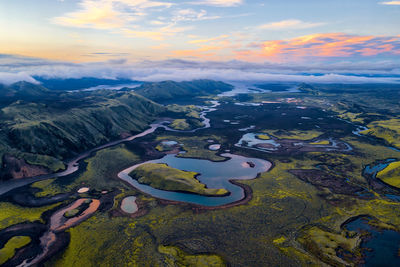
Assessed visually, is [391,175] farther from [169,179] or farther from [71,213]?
[71,213]

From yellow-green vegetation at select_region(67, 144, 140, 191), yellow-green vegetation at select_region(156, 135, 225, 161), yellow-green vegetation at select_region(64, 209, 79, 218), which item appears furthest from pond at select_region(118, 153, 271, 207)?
yellow-green vegetation at select_region(64, 209, 79, 218)

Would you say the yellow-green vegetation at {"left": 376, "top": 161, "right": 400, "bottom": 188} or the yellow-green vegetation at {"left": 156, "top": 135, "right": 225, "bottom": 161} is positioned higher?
the yellow-green vegetation at {"left": 376, "top": 161, "right": 400, "bottom": 188}

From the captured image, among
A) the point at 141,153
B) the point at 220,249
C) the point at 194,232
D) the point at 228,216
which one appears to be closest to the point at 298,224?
the point at 228,216

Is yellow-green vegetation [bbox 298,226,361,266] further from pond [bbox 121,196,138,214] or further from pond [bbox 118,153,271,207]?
pond [bbox 121,196,138,214]

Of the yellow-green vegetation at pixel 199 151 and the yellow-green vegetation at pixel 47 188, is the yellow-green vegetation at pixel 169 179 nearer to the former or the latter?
the yellow-green vegetation at pixel 199 151

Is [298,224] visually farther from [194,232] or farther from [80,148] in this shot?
[80,148]

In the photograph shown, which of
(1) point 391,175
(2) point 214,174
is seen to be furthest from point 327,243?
(1) point 391,175

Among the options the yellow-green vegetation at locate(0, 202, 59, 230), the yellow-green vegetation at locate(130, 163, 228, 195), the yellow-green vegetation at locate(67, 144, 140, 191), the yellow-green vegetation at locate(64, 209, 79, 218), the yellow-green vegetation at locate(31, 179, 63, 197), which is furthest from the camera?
the yellow-green vegetation at locate(67, 144, 140, 191)
